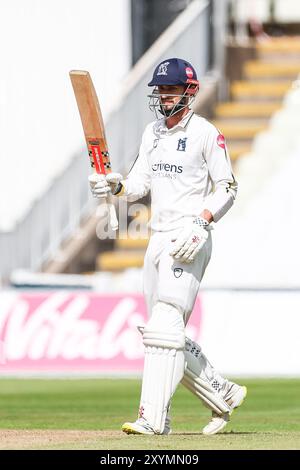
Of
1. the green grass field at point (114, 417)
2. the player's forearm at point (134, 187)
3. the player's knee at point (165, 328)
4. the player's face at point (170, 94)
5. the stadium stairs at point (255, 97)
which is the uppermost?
the stadium stairs at point (255, 97)

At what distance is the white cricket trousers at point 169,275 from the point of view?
734 cm

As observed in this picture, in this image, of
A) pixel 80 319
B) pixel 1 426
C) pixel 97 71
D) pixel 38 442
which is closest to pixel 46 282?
pixel 80 319

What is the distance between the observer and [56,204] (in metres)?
17.4

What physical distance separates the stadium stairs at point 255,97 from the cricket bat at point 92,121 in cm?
1038

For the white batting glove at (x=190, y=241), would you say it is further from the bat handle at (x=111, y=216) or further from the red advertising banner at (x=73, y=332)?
the red advertising banner at (x=73, y=332)

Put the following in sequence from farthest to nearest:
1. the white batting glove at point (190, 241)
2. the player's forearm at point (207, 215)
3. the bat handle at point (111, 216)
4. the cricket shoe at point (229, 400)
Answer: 1. the cricket shoe at point (229, 400)
2. the bat handle at point (111, 216)
3. the player's forearm at point (207, 215)
4. the white batting glove at point (190, 241)

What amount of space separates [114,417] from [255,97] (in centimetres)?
1113

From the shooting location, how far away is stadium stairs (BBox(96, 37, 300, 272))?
19.2 metres

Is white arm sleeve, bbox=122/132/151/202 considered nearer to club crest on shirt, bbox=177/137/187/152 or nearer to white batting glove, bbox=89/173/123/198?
white batting glove, bbox=89/173/123/198

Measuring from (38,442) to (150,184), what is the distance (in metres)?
1.39

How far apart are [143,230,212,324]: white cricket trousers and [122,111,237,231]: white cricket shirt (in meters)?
0.10

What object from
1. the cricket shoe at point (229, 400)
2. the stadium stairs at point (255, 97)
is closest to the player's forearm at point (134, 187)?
the cricket shoe at point (229, 400)

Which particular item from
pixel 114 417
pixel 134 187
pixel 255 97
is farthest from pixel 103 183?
pixel 255 97

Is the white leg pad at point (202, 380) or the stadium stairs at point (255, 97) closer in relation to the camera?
the white leg pad at point (202, 380)
